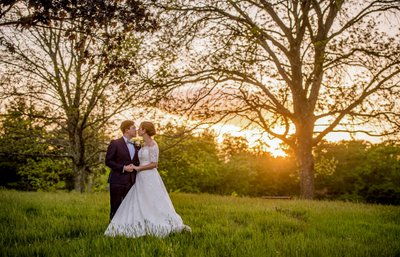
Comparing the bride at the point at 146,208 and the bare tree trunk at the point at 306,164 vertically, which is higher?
the bare tree trunk at the point at 306,164

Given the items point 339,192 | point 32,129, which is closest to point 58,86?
point 32,129

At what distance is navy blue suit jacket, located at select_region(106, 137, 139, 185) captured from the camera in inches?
308

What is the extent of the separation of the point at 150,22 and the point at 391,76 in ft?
44.7

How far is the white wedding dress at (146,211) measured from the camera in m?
7.09

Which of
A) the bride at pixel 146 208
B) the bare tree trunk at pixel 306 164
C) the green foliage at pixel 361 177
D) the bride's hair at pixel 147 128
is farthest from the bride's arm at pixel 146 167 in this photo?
the green foliage at pixel 361 177

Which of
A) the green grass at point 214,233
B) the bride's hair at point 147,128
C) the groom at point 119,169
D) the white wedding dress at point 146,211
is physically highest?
the bride's hair at point 147,128

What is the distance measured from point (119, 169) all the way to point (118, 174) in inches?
5.8

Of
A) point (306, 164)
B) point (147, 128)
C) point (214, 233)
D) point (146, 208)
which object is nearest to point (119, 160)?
point (147, 128)

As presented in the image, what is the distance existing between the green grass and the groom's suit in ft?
2.35

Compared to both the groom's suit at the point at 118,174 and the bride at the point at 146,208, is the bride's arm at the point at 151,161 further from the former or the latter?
the groom's suit at the point at 118,174

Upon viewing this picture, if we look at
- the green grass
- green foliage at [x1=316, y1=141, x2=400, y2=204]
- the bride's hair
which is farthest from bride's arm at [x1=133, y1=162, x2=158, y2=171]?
green foliage at [x1=316, y1=141, x2=400, y2=204]

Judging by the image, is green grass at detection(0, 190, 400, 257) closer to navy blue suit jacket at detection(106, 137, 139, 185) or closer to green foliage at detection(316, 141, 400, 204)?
navy blue suit jacket at detection(106, 137, 139, 185)

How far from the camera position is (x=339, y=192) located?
6525 cm

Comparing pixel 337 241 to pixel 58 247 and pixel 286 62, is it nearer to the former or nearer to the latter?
pixel 58 247
